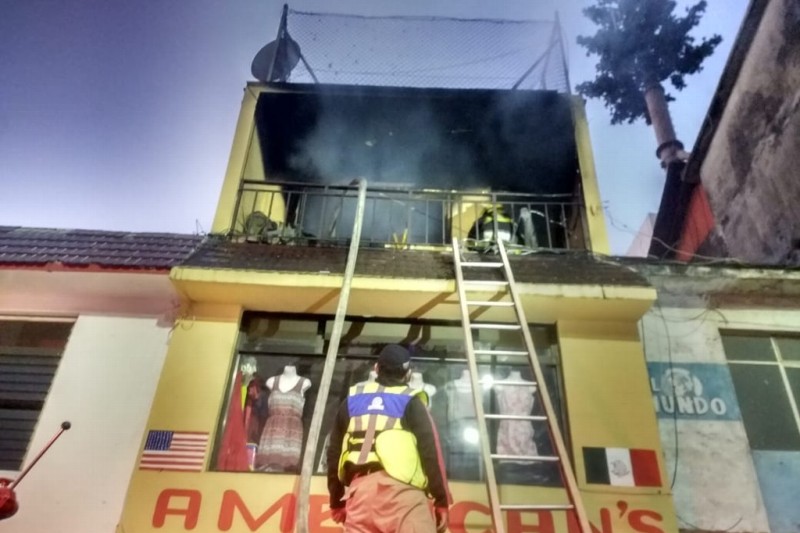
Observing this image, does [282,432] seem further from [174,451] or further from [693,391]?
[693,391]

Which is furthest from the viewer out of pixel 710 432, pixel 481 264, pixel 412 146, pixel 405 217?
pixel 412 146

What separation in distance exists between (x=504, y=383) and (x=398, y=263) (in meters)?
1.90

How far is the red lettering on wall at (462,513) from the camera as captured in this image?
441cm

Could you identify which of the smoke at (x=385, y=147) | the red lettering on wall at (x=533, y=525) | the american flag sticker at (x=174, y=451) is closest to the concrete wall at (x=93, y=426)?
the american flag sticker at (x=174, y=451)

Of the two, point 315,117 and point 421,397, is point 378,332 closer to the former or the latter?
point 421,397

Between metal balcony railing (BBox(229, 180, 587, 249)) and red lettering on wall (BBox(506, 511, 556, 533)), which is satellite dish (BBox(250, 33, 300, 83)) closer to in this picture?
metal balcony railing (BBox(229, 180, 587, 249))

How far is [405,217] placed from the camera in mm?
8242

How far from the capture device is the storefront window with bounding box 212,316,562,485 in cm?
496

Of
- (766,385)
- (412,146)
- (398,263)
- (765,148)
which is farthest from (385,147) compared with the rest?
(765,148)

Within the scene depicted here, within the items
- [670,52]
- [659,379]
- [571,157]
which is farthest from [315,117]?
[670,52]

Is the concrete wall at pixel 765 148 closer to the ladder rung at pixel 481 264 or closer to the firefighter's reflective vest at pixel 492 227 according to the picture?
the firefighter's reflective vest at pixel 492 227

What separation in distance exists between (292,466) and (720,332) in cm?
451

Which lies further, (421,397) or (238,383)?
(238,383)

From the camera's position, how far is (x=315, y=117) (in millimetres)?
7930
